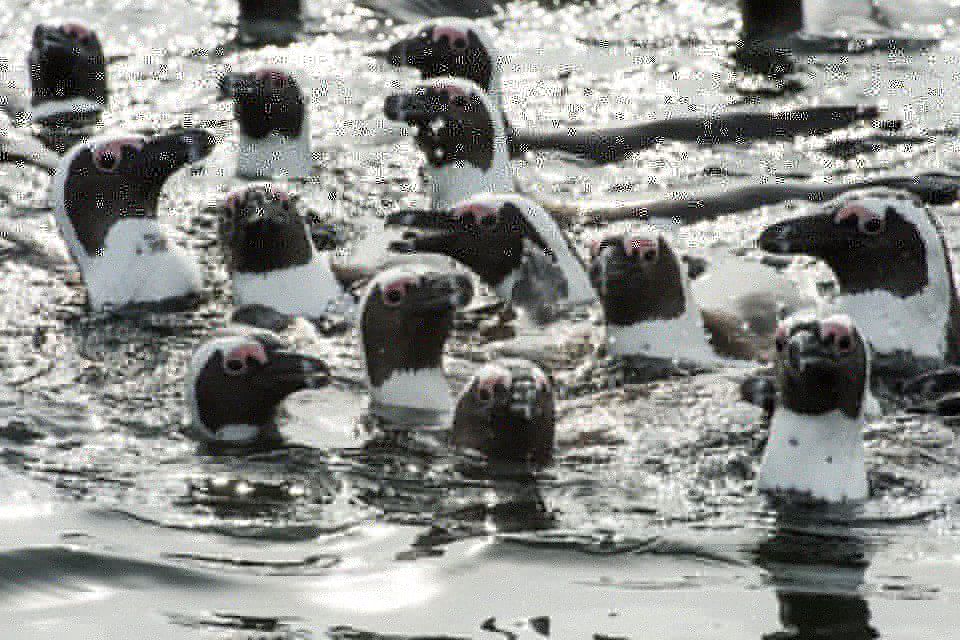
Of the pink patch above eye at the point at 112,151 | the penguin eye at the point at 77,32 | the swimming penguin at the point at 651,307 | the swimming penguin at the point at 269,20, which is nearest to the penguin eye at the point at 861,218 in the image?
the swimming penguin at the point at 651,307

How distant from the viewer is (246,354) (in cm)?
1059

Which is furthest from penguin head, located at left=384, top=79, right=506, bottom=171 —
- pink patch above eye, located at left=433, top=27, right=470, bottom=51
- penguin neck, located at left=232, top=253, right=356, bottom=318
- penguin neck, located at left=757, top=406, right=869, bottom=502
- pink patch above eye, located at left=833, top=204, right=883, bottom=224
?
penguin neck, located at left=757, top=406, right=869, bottom=502

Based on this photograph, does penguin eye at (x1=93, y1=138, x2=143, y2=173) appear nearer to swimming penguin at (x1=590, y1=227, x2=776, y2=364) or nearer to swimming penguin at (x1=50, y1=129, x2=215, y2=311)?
swimming penguin at (x1=50, y1=129, x2=215, y2=311)

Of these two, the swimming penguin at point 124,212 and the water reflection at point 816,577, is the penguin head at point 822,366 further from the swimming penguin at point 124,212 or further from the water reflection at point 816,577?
the swimming penguin at point 124,212

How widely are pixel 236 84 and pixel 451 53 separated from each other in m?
1.67

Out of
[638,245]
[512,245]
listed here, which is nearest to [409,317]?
[638,245]

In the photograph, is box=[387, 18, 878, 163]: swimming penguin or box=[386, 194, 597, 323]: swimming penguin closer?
box=[386, 194, 597, 323]: swimming penguin

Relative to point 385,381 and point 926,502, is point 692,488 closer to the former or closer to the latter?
point 926,502

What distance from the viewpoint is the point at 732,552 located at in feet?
30.7

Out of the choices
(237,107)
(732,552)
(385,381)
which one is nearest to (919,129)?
(237,107)

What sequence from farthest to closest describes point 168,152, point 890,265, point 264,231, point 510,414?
point 168,152 → point 264,231 → point 890,265 → point 510,414

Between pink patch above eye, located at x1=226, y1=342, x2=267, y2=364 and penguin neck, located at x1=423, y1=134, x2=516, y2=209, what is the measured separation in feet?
11.4

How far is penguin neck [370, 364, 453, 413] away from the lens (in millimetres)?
11016

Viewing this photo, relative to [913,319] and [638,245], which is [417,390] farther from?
[913,319]
